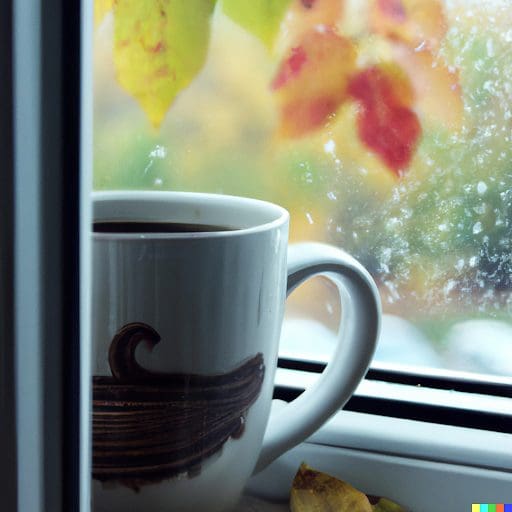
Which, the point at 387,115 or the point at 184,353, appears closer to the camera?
the point at 184,353

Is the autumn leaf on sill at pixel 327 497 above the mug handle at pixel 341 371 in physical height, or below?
below

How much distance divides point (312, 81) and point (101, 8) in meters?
0.12

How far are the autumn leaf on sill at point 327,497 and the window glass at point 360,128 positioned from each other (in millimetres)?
119

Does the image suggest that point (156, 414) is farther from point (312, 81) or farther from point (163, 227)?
point (312, 81)

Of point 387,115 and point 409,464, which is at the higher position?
point 387,115

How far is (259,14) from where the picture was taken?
0.37 metres

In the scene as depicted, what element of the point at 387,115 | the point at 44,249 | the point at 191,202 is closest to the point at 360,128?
the point at 387,115

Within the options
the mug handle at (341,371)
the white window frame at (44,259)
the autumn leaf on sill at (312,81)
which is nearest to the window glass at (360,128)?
the autumn leaf on sill at (312,81)

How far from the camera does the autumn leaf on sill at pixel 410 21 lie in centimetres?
36

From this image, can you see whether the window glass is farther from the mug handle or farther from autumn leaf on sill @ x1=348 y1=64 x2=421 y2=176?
the mug handle

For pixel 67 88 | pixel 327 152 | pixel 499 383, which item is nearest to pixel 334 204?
pixel 327 152

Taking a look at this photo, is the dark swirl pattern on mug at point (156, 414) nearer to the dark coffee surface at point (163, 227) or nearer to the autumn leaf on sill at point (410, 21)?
the dark coffee surface at point (163, 227)

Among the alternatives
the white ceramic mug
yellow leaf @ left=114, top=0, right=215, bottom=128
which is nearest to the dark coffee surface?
the white ceramic mug

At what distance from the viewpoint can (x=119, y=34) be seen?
0.35 m
